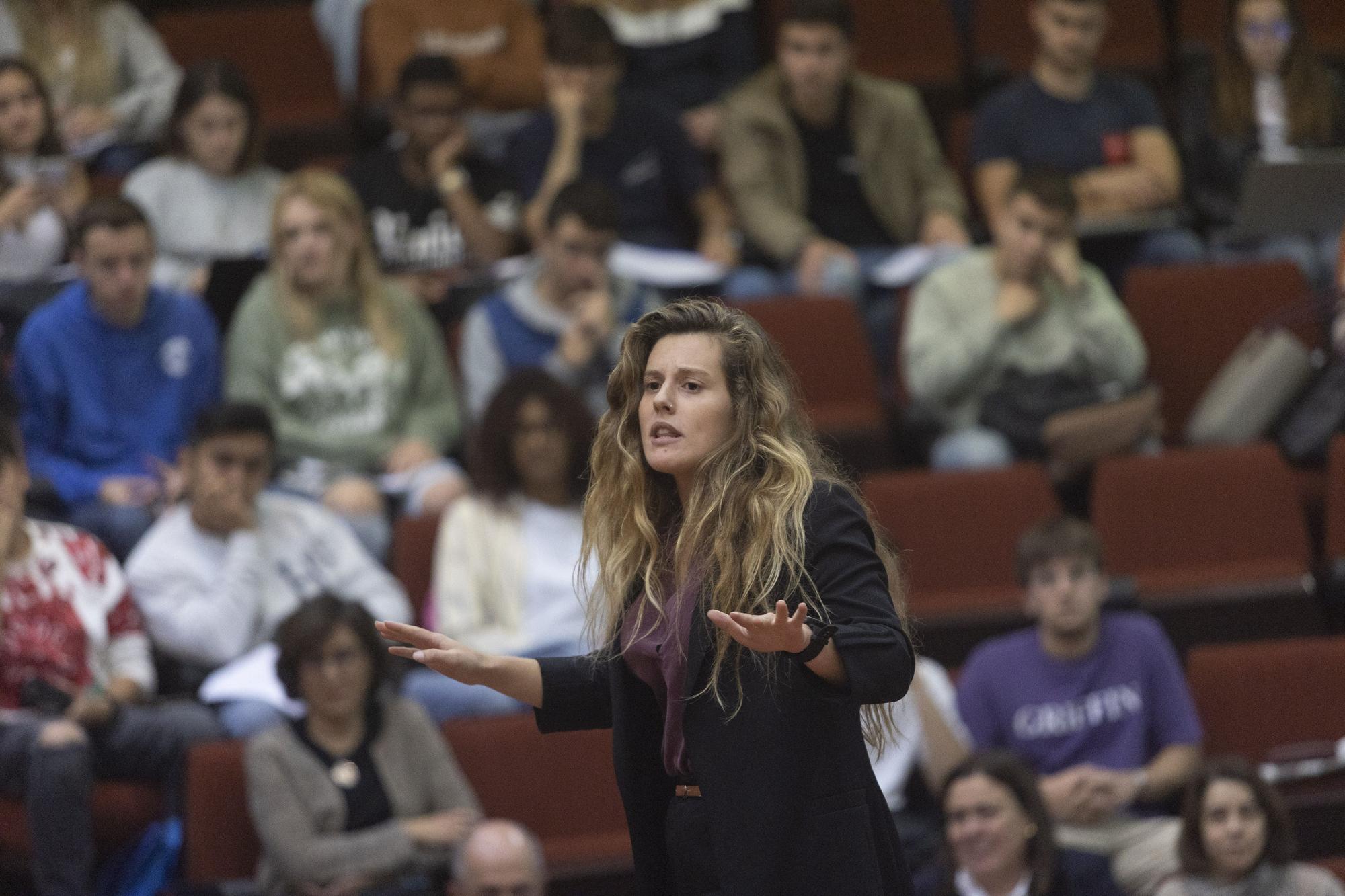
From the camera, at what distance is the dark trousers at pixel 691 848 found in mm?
2002

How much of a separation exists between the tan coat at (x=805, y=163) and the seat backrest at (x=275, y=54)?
132 cm

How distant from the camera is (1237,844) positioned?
349cm

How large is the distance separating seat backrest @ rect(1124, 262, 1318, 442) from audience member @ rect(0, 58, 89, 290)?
277 centimetres

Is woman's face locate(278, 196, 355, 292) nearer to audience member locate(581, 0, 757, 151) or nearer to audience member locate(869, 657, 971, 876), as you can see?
audience member locate(581, 0, 757, 151)

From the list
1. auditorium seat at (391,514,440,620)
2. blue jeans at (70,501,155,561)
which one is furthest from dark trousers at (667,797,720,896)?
blue jeans at (70,501,155,561)

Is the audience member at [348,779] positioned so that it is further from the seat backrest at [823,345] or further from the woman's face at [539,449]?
the seat backrest at [823,345]

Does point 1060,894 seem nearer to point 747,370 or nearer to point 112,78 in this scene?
point 747,370

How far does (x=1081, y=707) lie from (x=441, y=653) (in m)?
2.18

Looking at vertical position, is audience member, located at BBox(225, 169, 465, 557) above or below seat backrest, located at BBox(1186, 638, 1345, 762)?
above

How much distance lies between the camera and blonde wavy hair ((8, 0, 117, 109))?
5312 millimetres

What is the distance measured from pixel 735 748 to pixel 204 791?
1.89 meters

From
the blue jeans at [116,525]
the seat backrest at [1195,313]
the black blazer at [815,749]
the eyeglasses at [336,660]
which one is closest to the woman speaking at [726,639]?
the black blazer at [815,749]

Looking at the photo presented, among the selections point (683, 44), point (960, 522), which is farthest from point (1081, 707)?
point (683, 44)

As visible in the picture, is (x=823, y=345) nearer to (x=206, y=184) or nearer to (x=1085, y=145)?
(x=1085, y=145)
